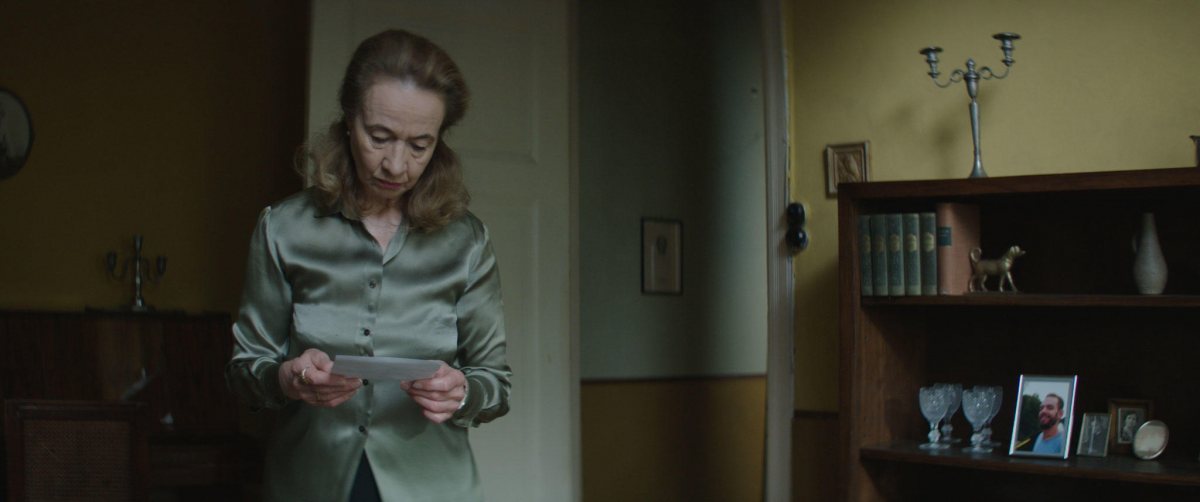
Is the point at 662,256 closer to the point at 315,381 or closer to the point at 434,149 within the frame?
the point at 434,149

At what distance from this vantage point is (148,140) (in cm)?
473

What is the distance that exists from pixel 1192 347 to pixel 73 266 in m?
3.80

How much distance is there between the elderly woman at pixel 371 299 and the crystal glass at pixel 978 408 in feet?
5.56

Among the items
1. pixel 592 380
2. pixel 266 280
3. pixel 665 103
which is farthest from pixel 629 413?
pixel 266 280

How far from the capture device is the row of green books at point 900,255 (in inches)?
120

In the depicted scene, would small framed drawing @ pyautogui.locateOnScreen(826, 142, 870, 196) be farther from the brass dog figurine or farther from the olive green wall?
the brass dog figurine

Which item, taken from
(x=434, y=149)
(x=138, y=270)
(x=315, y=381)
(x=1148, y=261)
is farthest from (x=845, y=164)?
(x=138, y=270)

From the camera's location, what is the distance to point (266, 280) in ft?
5.89

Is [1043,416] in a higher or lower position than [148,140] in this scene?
lower

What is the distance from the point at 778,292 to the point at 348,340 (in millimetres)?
2115

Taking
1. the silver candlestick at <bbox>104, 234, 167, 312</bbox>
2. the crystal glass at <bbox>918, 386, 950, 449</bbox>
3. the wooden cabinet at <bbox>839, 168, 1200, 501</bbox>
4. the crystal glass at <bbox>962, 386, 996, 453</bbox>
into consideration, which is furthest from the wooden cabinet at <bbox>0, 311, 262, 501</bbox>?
the crystal glass at <bbox>962, 386, 996, 453</bbox>

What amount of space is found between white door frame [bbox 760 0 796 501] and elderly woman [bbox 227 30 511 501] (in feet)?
6.32

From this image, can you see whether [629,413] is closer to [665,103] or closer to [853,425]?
[665,103]

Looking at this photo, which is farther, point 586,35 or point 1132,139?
point 586,35
